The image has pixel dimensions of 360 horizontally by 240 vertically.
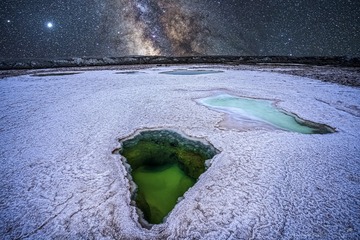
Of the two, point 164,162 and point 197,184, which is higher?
point 197,184

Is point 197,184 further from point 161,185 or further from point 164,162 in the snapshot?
point 164,162

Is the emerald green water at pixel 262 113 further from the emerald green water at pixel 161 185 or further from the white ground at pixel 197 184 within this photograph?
the emerald green water at pixel 161 185

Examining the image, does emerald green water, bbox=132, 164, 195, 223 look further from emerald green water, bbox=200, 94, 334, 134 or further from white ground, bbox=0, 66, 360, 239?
emerald green water, bbox=200, 94, 334, 134

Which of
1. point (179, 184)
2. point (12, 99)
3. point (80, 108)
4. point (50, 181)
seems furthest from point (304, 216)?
point (12, 99)

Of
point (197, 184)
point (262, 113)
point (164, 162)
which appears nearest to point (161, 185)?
point (164, 162)

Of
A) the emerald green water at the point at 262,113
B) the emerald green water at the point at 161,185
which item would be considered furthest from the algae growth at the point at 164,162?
the emerald green water at the point at 262,113

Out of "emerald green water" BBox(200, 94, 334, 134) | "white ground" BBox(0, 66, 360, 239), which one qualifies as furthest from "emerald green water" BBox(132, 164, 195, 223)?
"emerald green water" BBox(200, 94, 334, 134)

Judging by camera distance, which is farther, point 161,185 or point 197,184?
point 161,185
